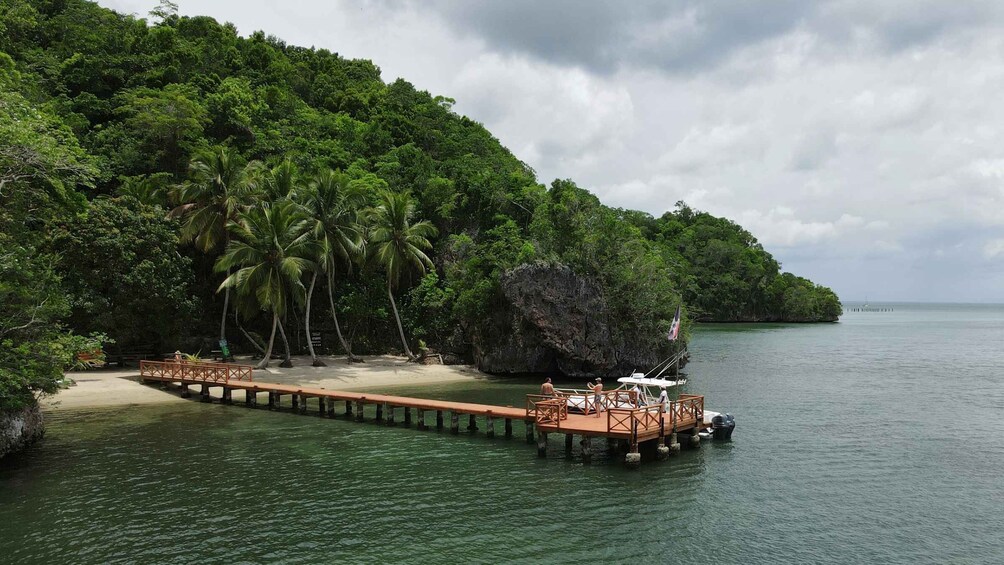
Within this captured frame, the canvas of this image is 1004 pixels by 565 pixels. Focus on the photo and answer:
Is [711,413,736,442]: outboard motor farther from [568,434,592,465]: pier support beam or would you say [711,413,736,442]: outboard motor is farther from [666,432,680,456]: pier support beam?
[568,434,592,465]: pier support beam

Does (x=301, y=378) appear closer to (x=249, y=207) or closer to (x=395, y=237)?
(x=395, y=237)

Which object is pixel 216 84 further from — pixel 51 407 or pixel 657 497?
pixel 657 497

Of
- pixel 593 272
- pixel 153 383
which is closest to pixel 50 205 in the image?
pixel 153 383

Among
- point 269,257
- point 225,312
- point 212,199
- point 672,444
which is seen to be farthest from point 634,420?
point 212,199

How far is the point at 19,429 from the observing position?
22.6 metres

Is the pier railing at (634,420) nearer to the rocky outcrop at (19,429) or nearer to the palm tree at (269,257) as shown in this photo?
the rocky outcrop at (19,429)

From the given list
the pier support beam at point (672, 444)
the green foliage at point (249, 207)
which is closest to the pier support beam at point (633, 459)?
the pier support beam at point (672, 444)

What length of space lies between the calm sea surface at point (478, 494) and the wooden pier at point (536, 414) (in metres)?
0.94

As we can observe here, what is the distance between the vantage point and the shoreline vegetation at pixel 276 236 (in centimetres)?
3925

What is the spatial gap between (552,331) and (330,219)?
18.3 meters

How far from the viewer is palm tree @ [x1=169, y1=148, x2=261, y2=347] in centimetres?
4428

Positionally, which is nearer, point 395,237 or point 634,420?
point 634,420

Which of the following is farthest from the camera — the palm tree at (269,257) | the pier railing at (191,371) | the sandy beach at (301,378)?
the palm tree at (269,257)

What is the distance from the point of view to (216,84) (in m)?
66.6
